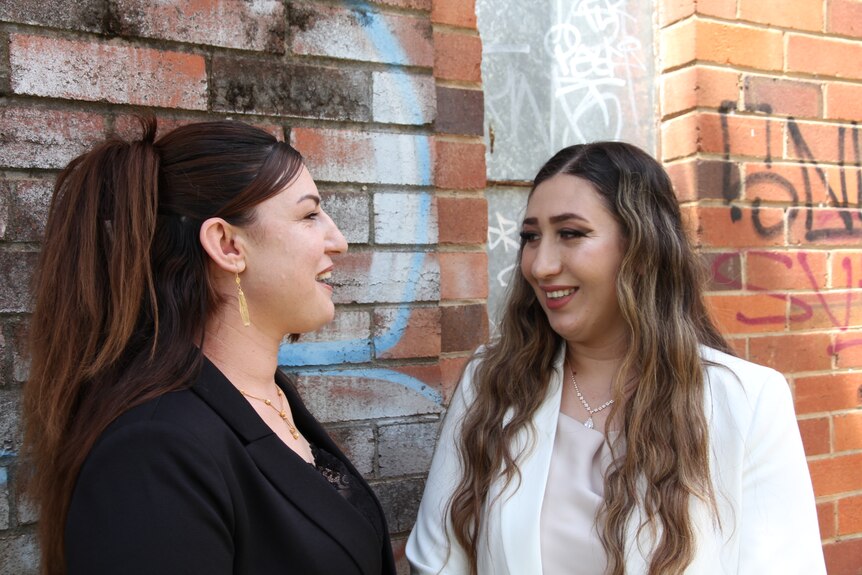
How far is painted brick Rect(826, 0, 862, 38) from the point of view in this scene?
312cm

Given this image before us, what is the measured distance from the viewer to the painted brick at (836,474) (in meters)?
3.08

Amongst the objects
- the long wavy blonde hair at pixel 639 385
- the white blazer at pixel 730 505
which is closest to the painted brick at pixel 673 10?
the long wavy blonde hair at pixel 639 385

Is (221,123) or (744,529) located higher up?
(221,123)

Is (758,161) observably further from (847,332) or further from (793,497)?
(793,497)

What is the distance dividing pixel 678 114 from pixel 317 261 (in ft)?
6.16

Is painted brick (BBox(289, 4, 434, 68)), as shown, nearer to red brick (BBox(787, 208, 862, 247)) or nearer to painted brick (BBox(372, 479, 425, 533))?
painted brick (BBox(372, 479, 425, 533))

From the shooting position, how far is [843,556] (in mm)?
3115

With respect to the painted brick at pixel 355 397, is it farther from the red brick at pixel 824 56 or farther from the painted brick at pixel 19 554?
the red brick at pixel 824 56

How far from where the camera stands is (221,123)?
1.70 meters

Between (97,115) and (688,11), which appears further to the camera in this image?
(688,11)

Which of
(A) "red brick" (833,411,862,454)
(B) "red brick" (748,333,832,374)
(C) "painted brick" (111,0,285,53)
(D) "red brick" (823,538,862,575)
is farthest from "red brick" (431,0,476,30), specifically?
(D) "red brick" (823,538,862,575)

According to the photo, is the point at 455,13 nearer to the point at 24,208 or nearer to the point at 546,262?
the point at 546,262

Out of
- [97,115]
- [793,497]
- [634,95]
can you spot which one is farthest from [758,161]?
[97,115]

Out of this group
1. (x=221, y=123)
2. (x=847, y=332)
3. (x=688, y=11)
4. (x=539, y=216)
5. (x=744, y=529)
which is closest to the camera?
(x=221, y=123)
